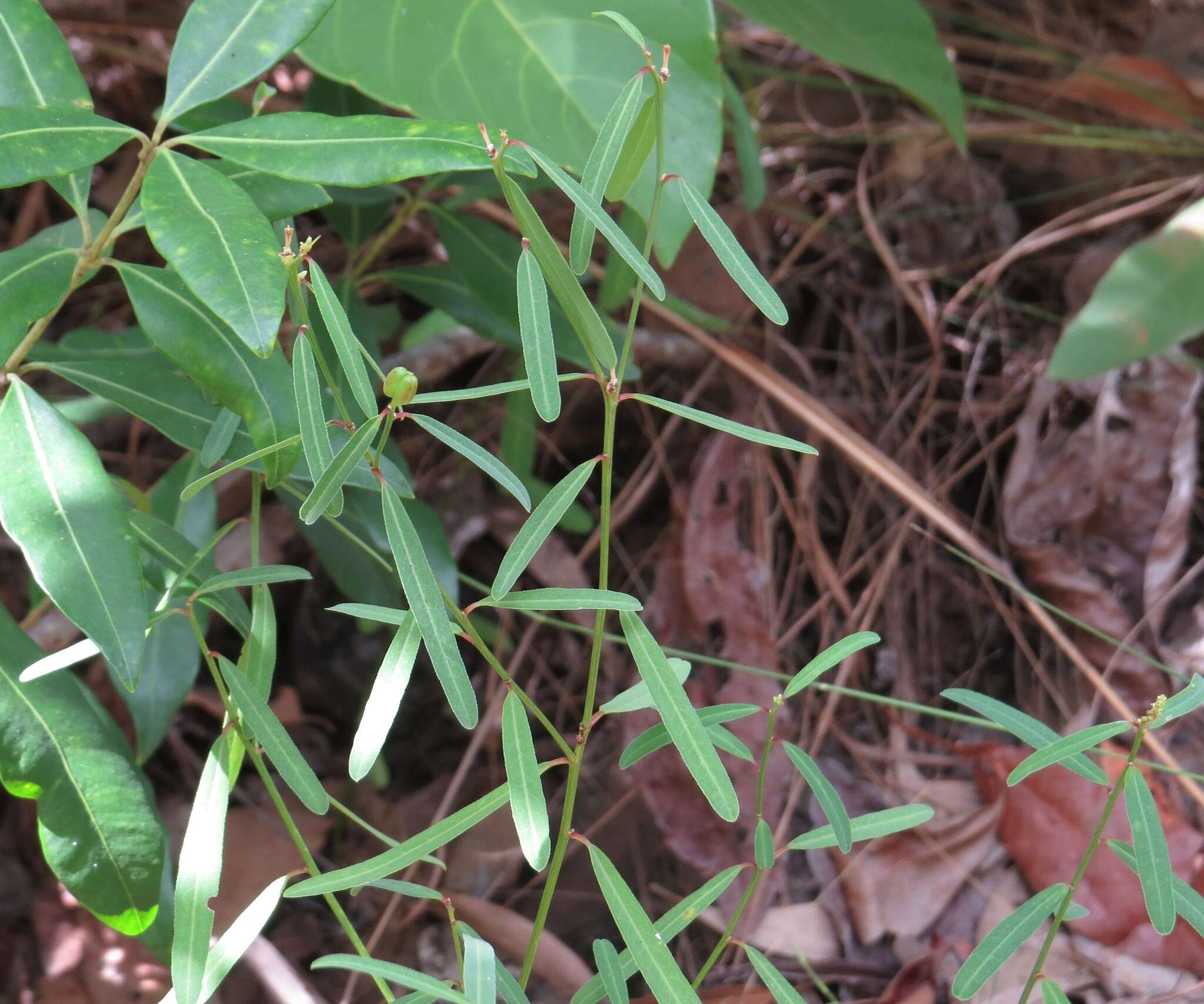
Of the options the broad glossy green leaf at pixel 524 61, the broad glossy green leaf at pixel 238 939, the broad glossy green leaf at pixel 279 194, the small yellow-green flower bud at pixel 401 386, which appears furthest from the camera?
the broad glossy green leaf at pixel 524 61

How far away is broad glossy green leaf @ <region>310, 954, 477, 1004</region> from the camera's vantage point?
441 mm

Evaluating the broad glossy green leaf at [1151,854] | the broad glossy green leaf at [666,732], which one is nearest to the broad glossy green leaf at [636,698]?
the broad glossy green leaf at [666,732]

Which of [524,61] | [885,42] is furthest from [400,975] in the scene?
[885,42]

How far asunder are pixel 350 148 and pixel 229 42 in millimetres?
134

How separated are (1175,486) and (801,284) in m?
0.55

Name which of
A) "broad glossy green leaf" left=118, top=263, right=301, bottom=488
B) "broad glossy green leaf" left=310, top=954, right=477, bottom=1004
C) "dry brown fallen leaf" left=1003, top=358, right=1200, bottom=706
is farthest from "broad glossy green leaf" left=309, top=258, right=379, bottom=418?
"dry brown fallen leaf" left=1003, top=358, right=1200, bottom=706

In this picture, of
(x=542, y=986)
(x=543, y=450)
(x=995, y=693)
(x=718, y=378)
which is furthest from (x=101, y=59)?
(x=995, y=693)

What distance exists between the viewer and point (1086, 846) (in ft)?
3.27

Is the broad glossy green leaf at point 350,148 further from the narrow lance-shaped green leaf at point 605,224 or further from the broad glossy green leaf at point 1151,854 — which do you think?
the broad glossy green leaf at point 1151,854

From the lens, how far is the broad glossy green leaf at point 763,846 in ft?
1.85

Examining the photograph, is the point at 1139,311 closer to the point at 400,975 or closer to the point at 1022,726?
the point at 1022,726

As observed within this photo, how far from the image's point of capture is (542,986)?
99 cm

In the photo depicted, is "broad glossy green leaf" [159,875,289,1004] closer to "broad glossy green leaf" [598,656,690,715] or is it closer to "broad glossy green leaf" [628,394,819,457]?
"broad glossy green leaf" [598,656,690,715]

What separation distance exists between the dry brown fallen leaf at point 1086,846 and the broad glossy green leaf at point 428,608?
72 cm
